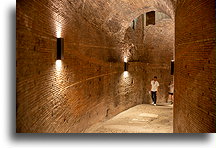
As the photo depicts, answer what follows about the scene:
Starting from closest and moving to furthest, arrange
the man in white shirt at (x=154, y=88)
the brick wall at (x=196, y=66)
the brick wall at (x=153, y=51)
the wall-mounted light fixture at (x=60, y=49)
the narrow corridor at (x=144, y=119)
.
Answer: the brick wall at (x=196, y=66)
the wall-mounted light fixture at (x=60, y=49)
the narrow corridor at (x=144, y=119)
the man in white shirt at (x=154, y=88)
the brick wall at (x=153, y=51)

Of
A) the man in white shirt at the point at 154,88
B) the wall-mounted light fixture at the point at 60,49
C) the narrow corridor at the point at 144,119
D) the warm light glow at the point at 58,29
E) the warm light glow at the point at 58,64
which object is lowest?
the narrow corridor at the point at 144,119

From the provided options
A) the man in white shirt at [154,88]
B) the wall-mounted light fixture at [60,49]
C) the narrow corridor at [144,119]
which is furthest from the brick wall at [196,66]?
the man in white shirt at [154,88]

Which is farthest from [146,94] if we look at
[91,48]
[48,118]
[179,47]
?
[48,118]

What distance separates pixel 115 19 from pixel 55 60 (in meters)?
3.99

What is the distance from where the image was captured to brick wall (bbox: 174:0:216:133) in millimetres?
3322

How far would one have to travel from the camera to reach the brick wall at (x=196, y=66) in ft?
10.9

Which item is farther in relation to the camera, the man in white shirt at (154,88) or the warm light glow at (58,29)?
the man in white shirt at (154,88)

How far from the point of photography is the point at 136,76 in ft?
36.5

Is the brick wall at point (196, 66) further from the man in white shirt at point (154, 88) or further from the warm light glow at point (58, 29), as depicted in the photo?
the man in white shirt at point (154, 88)

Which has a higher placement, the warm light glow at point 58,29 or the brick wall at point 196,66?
the warm light glow at point 58,29

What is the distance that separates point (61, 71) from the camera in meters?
4.85

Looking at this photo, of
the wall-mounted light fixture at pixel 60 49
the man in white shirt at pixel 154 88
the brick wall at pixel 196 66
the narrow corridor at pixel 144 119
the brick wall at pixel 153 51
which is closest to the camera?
the brick wall at pixel 196 66

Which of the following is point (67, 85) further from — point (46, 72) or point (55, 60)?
point (46, 72)

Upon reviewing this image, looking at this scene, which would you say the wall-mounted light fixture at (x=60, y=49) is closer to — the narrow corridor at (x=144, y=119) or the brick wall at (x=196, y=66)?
the brick wall at (x=196, y=66)
